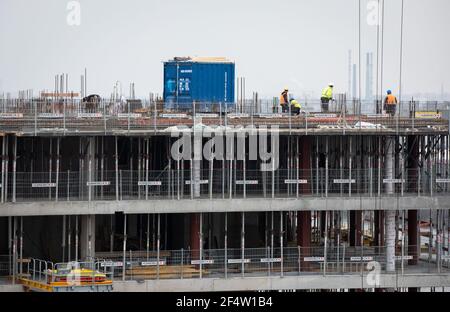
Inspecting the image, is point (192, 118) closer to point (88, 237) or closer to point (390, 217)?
point (88, 237)

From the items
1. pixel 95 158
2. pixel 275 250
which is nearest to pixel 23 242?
pixel 95 158

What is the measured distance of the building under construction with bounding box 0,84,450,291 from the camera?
57438mm

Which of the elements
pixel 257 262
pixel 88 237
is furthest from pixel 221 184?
pixel 88 237

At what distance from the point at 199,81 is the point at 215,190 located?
754cm

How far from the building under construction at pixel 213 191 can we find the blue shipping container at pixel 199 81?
2.12 metres

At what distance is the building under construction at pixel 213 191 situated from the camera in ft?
188

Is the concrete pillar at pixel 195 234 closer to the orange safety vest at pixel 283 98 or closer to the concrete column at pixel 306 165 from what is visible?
Result: the concrete column at pixel 306 165

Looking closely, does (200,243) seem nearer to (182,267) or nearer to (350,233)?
(182,267)

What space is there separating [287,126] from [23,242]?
498 inches

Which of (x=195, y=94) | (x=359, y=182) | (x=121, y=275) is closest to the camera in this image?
(x=121, y=275)

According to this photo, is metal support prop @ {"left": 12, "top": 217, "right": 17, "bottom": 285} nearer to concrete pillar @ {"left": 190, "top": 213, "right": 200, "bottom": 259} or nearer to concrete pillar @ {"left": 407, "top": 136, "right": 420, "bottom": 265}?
concrete pillar @ {"left": 190, "top": 213, "right": 200, "bottom": 259}

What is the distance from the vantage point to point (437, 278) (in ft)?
196

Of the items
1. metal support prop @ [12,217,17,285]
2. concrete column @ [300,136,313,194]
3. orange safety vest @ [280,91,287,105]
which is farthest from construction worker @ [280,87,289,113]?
metal support prop @ [12,217,17,285]

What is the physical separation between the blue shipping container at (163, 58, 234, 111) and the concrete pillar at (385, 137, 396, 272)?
8639 millimetres
